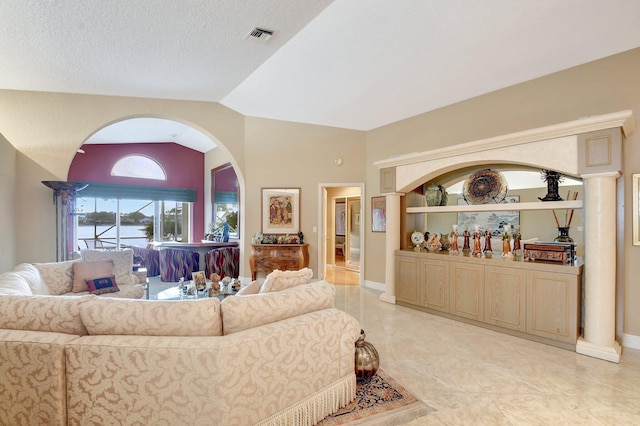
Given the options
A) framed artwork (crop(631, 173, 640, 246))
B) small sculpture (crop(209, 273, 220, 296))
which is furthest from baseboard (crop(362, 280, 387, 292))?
framed artwork (crop(631, 173, 640, 246))

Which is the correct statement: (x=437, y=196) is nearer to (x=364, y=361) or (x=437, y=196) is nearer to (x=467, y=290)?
(x=467, y=290)

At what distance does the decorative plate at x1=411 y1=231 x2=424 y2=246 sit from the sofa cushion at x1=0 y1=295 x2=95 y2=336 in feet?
13.7

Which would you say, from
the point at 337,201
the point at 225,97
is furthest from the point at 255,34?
the point at 337,201

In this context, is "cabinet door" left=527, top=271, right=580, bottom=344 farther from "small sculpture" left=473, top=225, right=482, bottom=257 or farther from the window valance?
the window valance

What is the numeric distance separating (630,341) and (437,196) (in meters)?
2.60

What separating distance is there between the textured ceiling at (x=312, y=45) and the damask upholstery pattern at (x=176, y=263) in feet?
10.5

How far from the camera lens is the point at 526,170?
399 cm

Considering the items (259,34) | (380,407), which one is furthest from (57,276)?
(380,407)

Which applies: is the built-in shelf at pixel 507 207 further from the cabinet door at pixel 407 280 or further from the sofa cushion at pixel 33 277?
the sofa cushion at pixel 33 277

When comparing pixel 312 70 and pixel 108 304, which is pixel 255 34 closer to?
pixel 312 70

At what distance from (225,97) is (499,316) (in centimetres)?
518

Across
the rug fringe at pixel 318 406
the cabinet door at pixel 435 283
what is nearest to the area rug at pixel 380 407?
the rug fringe at pixel 318 406

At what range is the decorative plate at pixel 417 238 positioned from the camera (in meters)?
4.90

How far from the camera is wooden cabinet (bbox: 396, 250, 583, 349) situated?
3223 mm
